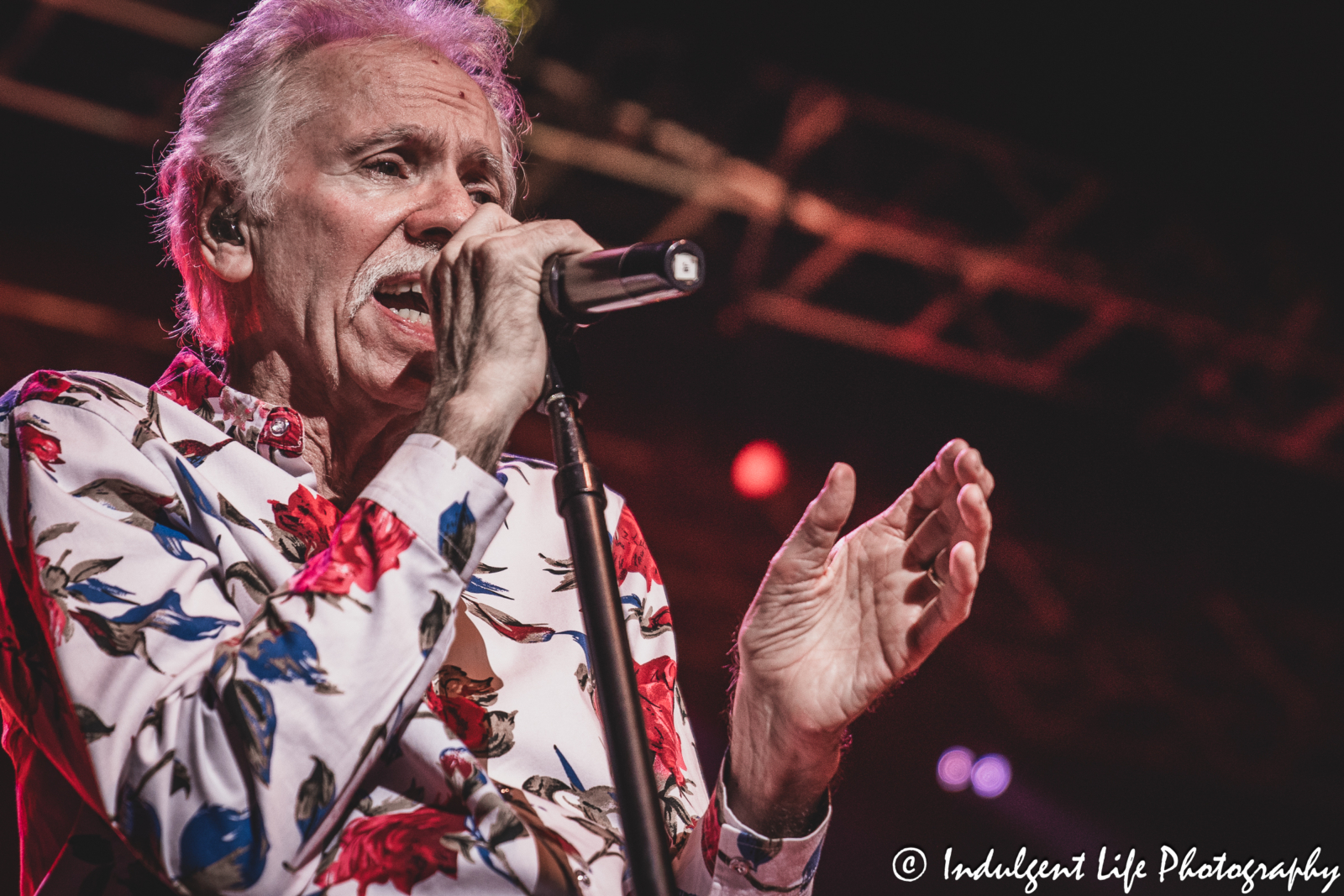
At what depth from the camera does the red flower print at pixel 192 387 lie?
1.49 meters

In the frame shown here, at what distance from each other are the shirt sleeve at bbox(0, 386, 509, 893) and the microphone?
21 cm

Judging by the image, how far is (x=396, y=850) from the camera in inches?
45.0

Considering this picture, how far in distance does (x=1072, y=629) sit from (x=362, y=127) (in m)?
5.64

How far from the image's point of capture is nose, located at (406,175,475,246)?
162 cm

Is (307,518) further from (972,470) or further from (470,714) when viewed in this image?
(972,470)

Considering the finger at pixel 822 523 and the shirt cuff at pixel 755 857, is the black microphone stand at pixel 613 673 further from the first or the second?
the shirt cuff at pixel 755 857

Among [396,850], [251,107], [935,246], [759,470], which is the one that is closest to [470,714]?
[396,850]

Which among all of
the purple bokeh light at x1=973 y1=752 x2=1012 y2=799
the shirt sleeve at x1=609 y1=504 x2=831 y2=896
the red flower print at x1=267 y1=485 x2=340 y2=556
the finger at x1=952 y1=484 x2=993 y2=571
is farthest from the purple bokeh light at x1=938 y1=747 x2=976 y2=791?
the red flower print at x1=267 y1=485 x2=340 y2=556

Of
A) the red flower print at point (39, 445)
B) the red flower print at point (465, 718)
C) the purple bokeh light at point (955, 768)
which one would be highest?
the red flower print at point (39, 445)

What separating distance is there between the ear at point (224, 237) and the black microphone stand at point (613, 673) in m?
0.96

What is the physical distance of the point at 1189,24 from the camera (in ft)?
13.7

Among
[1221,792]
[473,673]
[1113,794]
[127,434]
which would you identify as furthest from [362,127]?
[1221,792]

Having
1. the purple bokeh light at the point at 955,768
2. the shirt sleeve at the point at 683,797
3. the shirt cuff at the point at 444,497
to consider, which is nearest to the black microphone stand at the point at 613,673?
the shirt cuff at the point at 444,497

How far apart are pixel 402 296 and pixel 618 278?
63 cm
